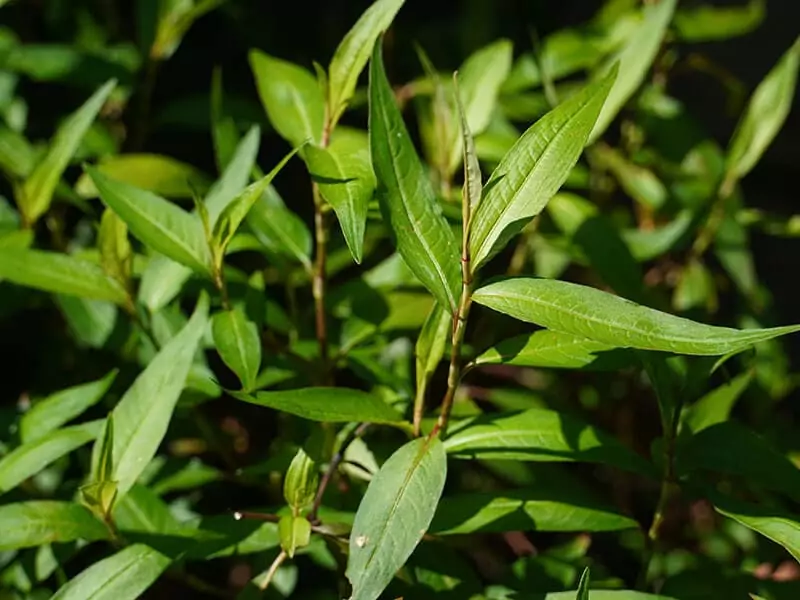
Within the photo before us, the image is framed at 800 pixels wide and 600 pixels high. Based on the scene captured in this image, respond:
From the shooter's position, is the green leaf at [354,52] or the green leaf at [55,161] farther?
the green leaf at [55,161]

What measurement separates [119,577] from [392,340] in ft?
1.36

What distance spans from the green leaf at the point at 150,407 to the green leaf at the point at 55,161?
0.30 meters

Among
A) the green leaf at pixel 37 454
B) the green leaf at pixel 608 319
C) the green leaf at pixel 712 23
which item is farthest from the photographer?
the green leaf at pixel 712 23

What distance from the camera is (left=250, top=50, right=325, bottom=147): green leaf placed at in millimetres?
1054

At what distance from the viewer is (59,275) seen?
1046mm

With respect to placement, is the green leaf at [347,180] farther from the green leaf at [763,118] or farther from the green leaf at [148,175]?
the green leaf at [763,118]

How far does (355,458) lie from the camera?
102cm

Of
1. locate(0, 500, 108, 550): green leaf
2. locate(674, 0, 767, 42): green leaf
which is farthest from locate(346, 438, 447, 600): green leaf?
locate(674, 0, 767, 42): green leaf

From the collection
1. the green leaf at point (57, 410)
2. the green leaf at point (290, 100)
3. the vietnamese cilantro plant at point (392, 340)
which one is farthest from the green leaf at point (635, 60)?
the green leaf at point (57, 410)

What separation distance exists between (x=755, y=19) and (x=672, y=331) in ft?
3.22

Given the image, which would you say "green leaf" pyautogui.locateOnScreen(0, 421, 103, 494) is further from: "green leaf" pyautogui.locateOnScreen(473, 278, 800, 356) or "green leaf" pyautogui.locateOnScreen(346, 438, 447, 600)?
"green leaf" pyautogui.locateOnScreen(473, 278, 800, 356)

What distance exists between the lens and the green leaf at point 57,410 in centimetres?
102

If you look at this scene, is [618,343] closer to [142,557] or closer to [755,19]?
[142,557]

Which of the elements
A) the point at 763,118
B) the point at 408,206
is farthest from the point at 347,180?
the point at 763,118
